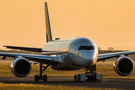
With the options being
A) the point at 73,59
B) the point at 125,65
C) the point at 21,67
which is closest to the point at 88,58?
the point at 73,59

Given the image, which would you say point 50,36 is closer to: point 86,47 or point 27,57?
point 27,57

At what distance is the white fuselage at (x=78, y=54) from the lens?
1474 inches

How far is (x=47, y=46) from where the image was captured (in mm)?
51344

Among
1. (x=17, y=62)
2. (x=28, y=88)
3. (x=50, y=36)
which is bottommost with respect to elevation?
(x=28, y=88)

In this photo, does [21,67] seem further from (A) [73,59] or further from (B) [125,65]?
(B) [125,65]

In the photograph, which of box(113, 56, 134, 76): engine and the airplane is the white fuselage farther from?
box(113, 56, 134, 76): engine

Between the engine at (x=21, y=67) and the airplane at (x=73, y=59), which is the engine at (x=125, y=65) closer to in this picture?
the airplane at (x=73, y=59)

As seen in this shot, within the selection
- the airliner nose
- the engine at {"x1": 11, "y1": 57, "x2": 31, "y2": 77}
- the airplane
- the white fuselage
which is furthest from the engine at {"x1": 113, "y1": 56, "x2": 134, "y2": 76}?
the engine at {"x1": 11, "y1": 57, "x2": 31, "y2": 77}

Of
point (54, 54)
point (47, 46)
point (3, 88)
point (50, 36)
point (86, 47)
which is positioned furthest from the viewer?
point (50, 36)

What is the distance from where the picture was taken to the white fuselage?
3744cm

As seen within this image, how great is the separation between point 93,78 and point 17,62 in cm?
855

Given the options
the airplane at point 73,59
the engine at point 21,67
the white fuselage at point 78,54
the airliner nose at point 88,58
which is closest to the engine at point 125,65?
the airplane at point 73,59

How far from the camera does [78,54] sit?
38375 mm

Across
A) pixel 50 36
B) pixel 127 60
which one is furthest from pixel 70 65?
pixel 50 36
